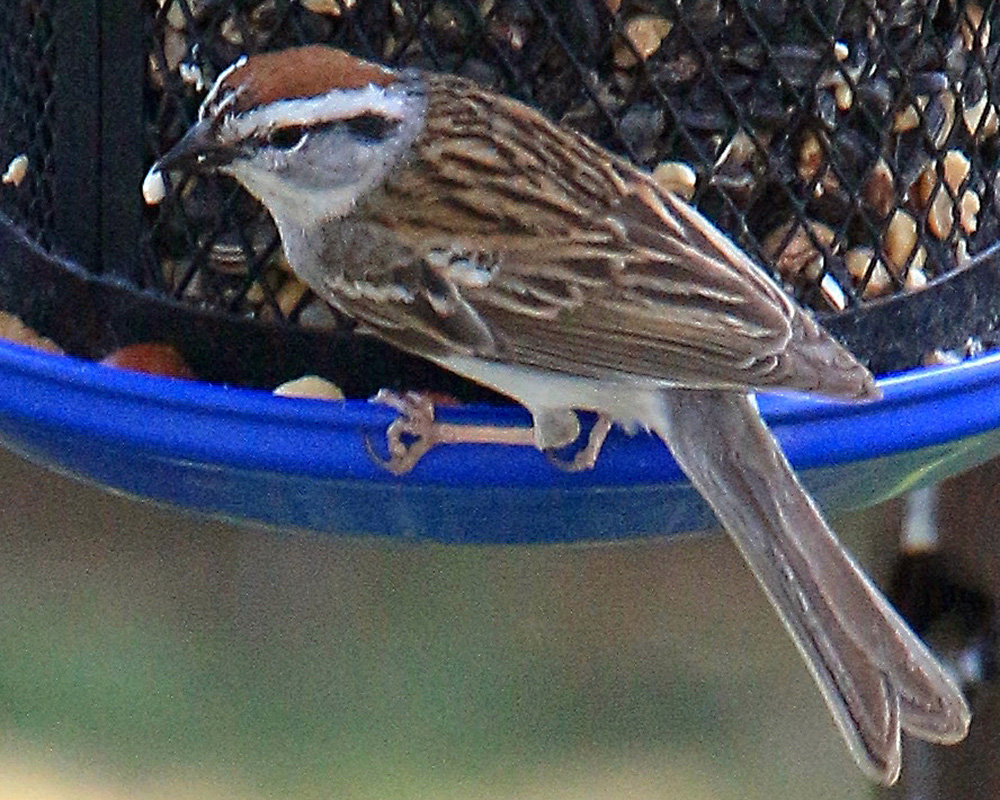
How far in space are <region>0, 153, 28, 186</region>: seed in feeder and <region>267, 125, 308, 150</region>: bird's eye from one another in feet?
1.18

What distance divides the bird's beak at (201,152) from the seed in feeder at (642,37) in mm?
315

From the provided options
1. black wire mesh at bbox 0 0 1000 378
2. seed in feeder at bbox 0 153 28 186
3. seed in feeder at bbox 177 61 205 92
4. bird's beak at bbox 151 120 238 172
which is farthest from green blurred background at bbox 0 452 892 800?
bird's beak at bbox 151 120 238 172

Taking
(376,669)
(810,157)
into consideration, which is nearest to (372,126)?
(810,157)

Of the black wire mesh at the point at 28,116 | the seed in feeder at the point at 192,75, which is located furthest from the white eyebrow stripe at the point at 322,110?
the black wire mesh at the point at 28,116

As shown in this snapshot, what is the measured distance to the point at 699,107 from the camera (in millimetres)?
1465

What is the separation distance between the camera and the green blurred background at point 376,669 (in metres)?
2.47

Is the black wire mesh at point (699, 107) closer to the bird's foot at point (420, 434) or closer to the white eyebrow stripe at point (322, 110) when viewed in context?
the white eyebrow stripe at point (322, 110)

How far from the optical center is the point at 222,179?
4.96 feet

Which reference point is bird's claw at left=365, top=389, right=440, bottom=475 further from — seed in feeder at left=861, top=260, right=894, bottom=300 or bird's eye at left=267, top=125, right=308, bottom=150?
seed in feeder at left=861, top=260, right=894, bottom=300

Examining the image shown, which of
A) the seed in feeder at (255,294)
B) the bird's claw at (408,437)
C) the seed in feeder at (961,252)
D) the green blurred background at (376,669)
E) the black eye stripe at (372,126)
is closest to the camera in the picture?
the bird's claw at (408,437)

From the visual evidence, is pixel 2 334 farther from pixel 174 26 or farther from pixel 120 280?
pixel 174 26

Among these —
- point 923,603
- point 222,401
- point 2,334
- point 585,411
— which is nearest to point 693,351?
point 585,411

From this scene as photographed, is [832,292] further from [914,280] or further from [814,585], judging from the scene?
[814,585]

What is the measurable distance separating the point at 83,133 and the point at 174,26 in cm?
12
